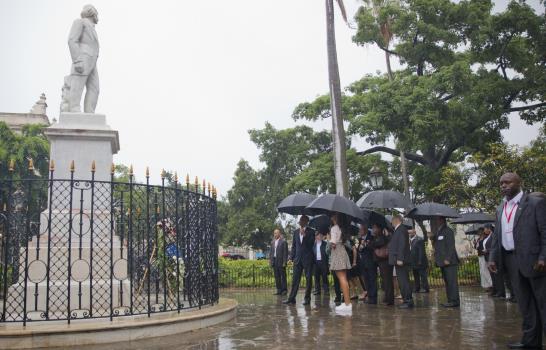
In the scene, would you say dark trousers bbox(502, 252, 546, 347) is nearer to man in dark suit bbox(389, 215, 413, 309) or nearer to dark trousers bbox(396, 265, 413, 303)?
man in dark suit bbox(389, 215, 413, 309)

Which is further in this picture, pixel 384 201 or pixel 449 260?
pixel 384 201

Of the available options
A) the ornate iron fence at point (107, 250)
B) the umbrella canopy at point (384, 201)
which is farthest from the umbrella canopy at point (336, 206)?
the ornate iron fence at point (107, 250)

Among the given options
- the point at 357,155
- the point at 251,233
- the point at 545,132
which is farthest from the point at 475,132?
the point at 251,233

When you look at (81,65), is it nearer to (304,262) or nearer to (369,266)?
(304,262)

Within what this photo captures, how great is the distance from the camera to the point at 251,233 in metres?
43.4

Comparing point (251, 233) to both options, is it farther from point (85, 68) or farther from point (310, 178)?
point (85, 68)

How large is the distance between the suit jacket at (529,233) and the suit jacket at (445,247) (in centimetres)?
450

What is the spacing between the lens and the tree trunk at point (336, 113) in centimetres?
1650

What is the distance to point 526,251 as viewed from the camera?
18.3 feet

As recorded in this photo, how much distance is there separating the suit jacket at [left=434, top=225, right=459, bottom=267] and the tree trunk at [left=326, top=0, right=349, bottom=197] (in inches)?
229

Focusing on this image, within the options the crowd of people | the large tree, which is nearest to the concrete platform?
the crowd of people

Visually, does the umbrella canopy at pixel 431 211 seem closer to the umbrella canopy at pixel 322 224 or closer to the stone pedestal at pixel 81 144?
the umbrella canopy at pixel 322 224

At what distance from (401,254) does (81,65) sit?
7.60 meters

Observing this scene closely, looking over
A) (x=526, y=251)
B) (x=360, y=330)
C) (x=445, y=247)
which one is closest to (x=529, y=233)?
(x=526, y=251)
